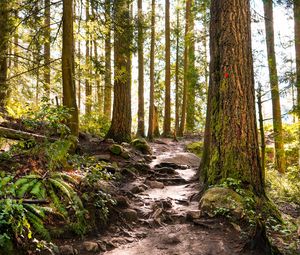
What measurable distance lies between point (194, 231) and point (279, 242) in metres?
1.35

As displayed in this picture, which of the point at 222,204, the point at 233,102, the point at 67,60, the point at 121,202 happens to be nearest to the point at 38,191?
the point at 121,202

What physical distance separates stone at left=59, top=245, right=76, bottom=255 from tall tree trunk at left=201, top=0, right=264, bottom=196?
3.33m

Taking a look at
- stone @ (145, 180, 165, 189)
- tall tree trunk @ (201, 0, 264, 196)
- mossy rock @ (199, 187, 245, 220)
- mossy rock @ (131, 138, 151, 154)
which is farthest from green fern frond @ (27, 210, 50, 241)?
mossy rock @ (131, 138, 151, 154)

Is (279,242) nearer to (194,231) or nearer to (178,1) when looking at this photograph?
(194,231)

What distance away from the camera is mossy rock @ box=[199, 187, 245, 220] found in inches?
210

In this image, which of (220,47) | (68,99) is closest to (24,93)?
(68,99)

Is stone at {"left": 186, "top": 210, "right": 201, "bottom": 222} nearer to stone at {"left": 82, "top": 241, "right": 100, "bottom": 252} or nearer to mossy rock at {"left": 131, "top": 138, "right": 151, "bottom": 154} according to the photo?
stone at {"left": 82, "top": 241, "right": 100, "bottom": 252}

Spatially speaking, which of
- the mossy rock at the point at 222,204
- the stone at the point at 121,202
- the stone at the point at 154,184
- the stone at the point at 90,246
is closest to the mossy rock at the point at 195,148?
the stone at the point at 154,184

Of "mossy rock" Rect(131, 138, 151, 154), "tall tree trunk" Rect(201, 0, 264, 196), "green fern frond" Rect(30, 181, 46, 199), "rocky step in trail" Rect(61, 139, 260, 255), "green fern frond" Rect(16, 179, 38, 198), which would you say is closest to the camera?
"green fern frond" Rect(16, 179, 38, 198)

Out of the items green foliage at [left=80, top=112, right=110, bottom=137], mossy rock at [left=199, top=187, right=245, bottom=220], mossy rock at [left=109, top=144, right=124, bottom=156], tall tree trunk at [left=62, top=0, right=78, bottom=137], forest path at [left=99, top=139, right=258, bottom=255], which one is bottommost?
forest path at [left=99, top=139, right=258, bottom=255]

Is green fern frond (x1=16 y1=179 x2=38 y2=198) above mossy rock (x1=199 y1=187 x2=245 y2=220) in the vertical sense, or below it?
above

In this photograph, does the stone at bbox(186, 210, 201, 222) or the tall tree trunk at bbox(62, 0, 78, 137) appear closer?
the stone at bbox(186, 210, 201, 222)

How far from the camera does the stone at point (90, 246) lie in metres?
4.24

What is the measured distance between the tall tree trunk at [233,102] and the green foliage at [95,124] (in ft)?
25.2
